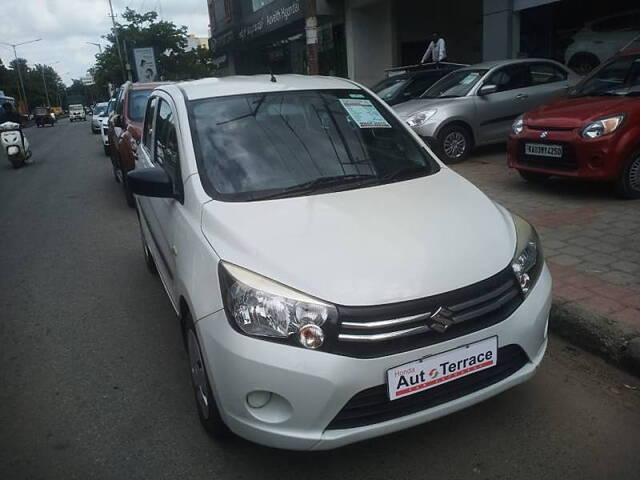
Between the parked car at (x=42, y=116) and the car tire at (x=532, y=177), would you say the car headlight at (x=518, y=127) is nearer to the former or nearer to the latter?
the car tire at (x=532, y=177)

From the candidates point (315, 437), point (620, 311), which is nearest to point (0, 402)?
point (315, 437)

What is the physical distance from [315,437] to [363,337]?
0.44m

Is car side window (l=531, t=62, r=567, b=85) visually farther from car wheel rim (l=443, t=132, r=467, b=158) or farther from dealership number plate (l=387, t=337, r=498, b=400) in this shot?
dealership number plate (l=387, t=337, r=498, b=400)

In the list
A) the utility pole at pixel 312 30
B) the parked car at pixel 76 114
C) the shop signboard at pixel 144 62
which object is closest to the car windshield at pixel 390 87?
the utility pole at pixel 312 30

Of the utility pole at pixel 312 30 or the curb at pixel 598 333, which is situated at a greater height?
the utility pole at pixel 312 30

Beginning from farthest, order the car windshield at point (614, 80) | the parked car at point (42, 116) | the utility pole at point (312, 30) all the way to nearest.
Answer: the parked car at point (42, 116)
the utility pole at point (312, 30)
the car windshield at point (614, 80)

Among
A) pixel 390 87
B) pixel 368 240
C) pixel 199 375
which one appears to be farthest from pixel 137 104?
pixel 368 240

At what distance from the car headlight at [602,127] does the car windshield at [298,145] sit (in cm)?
293

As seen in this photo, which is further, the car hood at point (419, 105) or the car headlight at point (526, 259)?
the car hood at point (419, 105)

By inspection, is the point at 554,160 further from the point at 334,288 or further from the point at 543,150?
the point at 334,288

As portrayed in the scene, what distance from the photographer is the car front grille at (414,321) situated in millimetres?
2145

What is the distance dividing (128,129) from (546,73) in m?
6.93

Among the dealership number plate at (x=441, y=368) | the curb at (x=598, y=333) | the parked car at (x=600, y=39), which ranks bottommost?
the curb at (x=598, y=333)

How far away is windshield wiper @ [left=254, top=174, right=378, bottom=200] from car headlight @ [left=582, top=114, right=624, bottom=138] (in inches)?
138
